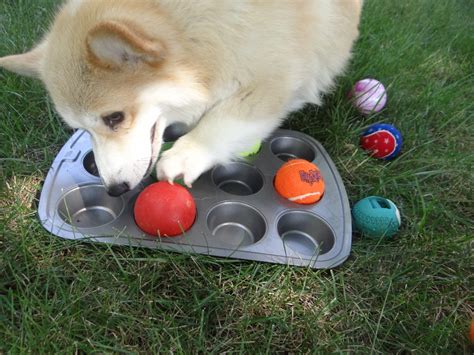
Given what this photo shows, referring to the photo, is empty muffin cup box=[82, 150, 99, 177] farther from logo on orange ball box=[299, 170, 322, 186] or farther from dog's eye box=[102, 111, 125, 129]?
logo on orange ball box=[299, 170, 322, 186]

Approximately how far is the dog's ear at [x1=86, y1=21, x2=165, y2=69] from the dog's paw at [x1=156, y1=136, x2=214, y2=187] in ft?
1.21

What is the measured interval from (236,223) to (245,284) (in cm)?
34

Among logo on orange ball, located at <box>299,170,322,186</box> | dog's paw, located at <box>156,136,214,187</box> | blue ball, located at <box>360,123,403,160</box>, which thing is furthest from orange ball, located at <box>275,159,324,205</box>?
blue ball, located at <box>360,123,403,160</box>

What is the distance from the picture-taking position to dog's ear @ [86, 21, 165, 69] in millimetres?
1218

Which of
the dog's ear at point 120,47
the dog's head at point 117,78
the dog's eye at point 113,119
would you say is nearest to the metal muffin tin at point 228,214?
the dog's head at point 117,78

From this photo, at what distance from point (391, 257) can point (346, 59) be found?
1124 mm

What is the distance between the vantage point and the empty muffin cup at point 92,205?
169 centimetres

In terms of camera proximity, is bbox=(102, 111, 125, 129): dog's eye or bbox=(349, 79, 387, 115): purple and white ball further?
bbox=(349, 79, 387, 115): purple and white ball

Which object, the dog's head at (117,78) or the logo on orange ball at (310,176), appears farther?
the logo on orange ball at (310,176)

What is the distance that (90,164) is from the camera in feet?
6.05

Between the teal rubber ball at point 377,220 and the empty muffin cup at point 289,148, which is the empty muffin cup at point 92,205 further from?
the teal rubber ball at point 377,220

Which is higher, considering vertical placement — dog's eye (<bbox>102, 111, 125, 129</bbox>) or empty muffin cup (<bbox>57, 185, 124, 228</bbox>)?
dog's eye (<bbox>102, 111, 125, 129</bbox>)

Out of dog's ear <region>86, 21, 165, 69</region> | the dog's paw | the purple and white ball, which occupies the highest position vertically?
dog's ear <region>86, 21, 165, 69</region>

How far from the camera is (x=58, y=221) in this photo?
154 centimetres
